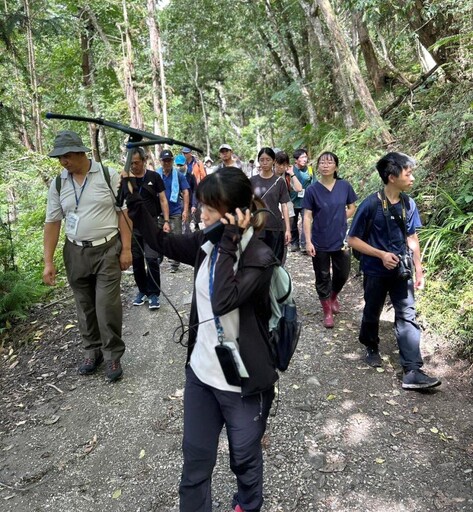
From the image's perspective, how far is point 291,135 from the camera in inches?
666

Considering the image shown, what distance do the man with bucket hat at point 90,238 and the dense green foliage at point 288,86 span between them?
79.9 inches

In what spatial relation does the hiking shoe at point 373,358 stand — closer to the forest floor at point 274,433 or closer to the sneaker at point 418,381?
the forest floor at point 274,433

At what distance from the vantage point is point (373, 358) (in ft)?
14.1

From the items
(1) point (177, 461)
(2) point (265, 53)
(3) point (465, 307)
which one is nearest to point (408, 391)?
(3) point (465, 307)

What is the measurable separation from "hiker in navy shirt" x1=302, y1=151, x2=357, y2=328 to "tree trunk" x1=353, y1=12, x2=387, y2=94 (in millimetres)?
8949

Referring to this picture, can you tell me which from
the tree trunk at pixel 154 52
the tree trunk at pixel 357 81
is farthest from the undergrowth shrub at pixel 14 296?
the tree trunk at pixel 357 81

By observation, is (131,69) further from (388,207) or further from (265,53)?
(388,207)

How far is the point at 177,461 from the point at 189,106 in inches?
1202

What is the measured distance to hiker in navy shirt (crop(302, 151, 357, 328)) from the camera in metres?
4.90

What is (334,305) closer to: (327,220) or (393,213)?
(327,220)

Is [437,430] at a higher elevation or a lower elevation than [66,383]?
lower

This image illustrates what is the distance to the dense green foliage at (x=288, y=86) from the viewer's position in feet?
18.0

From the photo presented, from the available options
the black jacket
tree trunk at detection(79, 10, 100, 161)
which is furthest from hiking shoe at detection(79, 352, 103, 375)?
tree trunk at detection(79, 10, 100, 161)

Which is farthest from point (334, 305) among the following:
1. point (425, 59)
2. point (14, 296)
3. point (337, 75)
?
point (337, 75)
